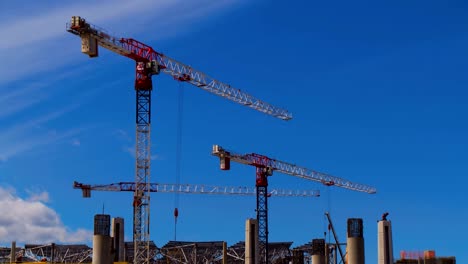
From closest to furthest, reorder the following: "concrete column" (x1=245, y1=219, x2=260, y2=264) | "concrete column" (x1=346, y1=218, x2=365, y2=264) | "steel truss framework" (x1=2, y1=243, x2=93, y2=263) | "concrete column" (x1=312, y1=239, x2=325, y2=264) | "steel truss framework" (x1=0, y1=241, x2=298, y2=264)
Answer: "concrete column" (x1=346, y1=218, x2=365, y2=264) → "concrete column" (x1=312, y1=239, x2=325, y2=264) → "concrete column" (x1=245, y1=219, x2=260, y2=264) → "steel truss framework" (x1=0, y1=241, x2=298, y2=264) → "steel truss framework" (x1=2, y1=243, x2=93, y2=263)

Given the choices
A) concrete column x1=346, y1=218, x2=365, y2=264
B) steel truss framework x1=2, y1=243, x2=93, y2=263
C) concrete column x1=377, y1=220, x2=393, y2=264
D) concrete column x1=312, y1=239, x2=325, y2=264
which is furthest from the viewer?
steel truss framework x1=2, y1=243, x2=93, y2=263

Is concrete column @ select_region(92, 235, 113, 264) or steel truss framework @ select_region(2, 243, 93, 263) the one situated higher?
steel truss framework @ select_region(2, 243, 93, 263)

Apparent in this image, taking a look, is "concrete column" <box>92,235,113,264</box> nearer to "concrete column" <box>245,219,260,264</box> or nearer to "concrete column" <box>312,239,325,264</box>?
"concrete column" <box>312,239,325,264</box>

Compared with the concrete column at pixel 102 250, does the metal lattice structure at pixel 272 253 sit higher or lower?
higher

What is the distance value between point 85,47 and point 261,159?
71041mm

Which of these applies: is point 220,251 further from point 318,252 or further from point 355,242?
point 355,242

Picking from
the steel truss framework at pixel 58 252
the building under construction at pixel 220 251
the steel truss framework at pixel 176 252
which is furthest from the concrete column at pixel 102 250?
the steel truss framework at pixel 58 252

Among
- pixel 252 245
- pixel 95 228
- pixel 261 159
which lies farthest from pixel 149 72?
pixel 95 228

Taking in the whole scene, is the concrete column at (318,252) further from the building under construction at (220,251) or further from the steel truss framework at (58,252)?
the steel truss framework at (58,252)

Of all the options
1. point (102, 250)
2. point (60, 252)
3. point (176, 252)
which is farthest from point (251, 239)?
point (60, 252)

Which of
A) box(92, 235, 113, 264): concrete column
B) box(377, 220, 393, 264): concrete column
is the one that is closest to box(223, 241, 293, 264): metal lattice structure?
box(377, 220, 393, 264): concrete column

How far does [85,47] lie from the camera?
103m

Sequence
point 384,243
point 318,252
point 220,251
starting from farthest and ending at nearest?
1. point 220,251
2. point 318,252
3. point 384,243

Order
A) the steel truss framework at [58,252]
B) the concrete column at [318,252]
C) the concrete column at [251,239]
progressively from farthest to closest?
the steel truss framework at [58,252], the concrete column at [251,239], the concrete column at [318,252]
